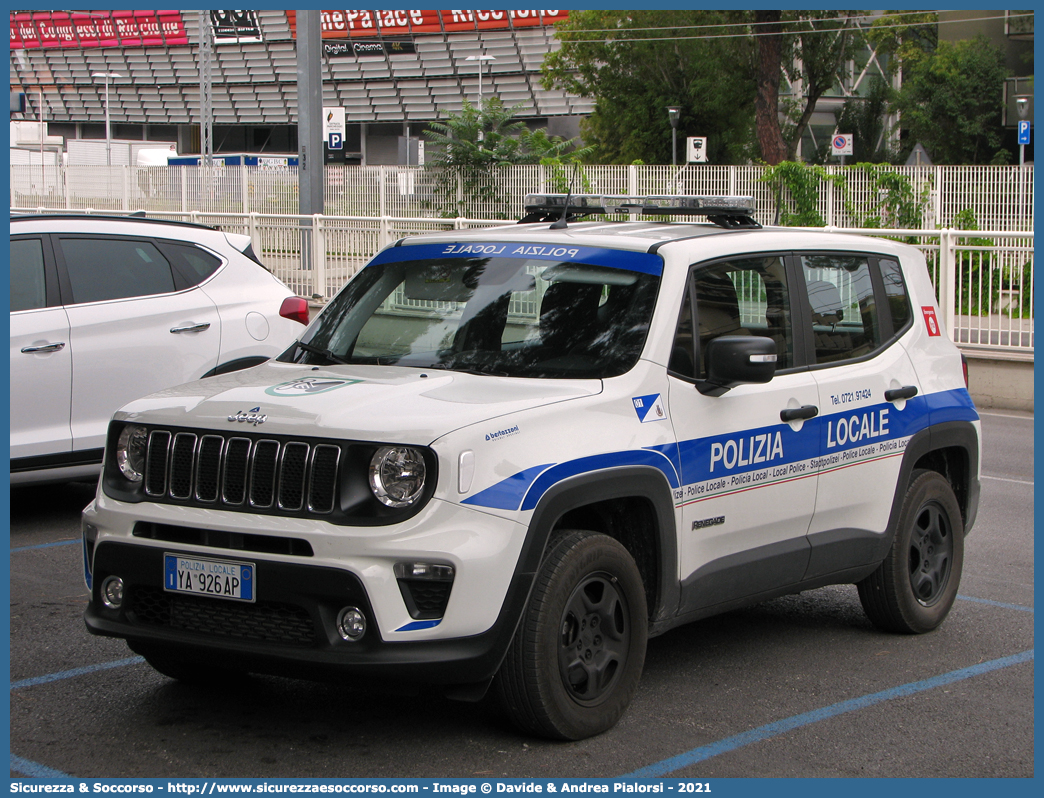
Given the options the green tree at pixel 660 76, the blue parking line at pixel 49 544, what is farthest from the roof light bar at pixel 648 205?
the green tree at pixel 660 76

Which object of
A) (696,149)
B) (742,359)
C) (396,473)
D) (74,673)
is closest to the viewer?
(396,473)

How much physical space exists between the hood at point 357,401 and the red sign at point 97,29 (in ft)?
268

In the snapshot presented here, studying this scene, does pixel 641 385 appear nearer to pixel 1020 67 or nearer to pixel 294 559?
pixel 294 559

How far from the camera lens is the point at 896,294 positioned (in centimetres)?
620

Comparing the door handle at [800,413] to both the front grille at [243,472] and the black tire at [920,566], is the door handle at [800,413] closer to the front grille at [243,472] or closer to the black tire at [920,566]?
the black tire at [920,566]

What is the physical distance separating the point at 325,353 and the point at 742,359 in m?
1.70

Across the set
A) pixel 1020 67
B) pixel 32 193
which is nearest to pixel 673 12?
pixel 1020 67

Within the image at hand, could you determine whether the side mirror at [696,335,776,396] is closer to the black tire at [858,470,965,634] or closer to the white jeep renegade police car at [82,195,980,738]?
the white jeep renegade police car at [82,195,980,738]

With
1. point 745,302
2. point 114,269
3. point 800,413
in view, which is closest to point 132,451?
point 745,302

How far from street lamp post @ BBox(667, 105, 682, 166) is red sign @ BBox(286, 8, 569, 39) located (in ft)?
77.4

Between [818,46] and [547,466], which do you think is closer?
[547,466]

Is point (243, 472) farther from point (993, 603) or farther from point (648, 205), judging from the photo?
point (993, 603)

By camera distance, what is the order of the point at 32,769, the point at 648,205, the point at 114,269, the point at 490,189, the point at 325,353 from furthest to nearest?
the point at 490,189, the point at 114,269, the point at 648,205, the point at 325,353, the point at 32,769

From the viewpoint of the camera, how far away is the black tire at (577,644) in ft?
14.1
